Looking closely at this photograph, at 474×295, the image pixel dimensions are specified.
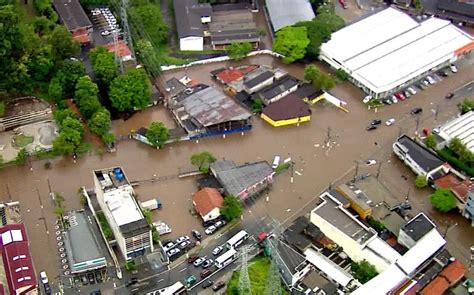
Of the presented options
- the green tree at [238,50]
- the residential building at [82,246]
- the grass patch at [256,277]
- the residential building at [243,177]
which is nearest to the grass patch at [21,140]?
the residential building at [82,246]

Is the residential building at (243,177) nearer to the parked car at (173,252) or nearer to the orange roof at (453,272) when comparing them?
the parked car at (173,252)

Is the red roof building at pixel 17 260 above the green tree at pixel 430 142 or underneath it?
underneath

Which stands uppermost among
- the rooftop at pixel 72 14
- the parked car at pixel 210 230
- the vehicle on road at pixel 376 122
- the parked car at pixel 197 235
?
the rooftop at pixel 72 14

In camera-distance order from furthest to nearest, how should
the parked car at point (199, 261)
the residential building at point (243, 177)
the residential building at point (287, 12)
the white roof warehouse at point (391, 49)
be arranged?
the residential building at point (287, 12) → the white roof warehouse at point (391, 49) → the residential building at point (243, 177) → the parked car at point (199, 261)

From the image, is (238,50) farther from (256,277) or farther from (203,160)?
(256,277)

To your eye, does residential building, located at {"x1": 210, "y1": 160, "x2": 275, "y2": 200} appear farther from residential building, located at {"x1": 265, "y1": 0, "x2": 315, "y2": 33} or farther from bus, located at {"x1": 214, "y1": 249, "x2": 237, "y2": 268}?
residential building, located at {"x1": 265, "y1": 0, "x2": 315, "y2": 33}

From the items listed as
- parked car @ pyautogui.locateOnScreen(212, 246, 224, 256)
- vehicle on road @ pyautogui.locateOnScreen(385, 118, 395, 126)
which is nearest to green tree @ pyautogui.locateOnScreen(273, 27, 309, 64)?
vehicle on road @ pyautogui.locateOnScreen(385, 118, 395, 126)

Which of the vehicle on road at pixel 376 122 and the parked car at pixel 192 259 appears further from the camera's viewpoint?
the vehicle on road at pixel 376 122
